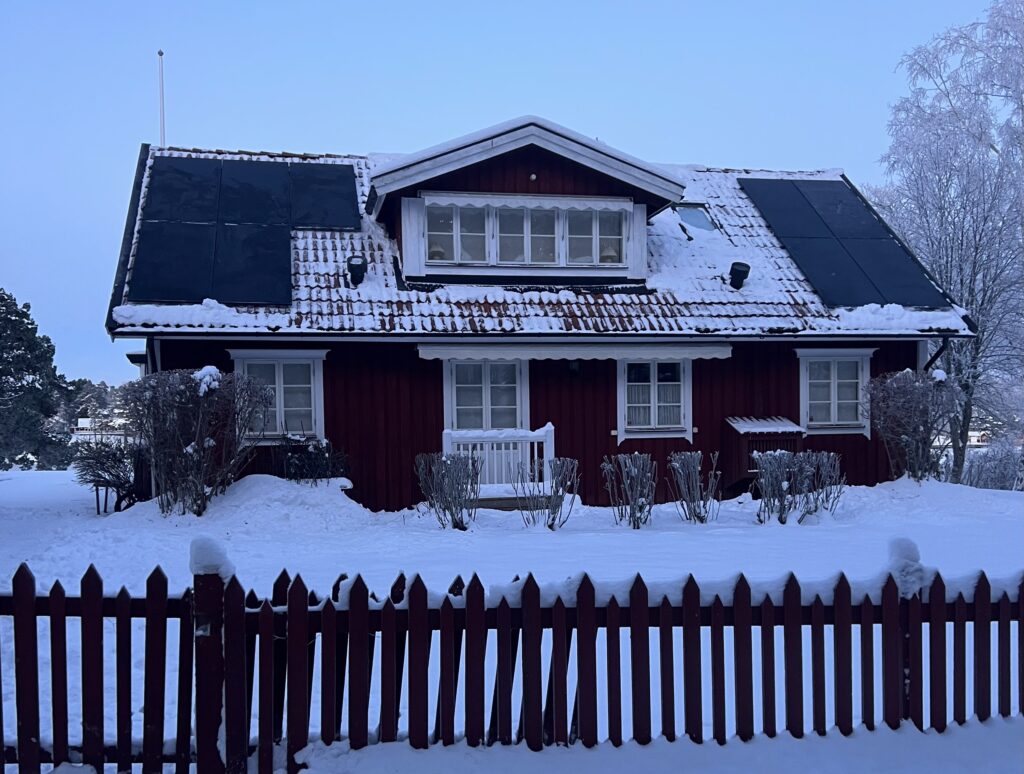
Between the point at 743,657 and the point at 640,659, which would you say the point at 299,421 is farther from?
the point at 743,657

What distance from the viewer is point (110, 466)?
14.6 m

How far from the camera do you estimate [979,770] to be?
158 inches

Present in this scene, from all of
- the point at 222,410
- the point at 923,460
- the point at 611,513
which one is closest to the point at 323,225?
the point at 222,410

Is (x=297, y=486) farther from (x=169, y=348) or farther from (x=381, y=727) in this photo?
(x=381, y=727)

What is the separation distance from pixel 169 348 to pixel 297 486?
3.25 metres

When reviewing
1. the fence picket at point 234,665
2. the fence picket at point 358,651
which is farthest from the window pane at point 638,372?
the fence picket at point 234,665

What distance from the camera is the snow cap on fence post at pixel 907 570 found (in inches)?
165

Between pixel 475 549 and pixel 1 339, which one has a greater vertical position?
pixel 1 339

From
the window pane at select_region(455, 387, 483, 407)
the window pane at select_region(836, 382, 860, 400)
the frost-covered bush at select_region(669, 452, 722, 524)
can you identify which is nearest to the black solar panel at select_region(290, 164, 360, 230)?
the window pane at select_region(455, 387, 483, 407)

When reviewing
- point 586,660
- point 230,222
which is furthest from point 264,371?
point 586,660

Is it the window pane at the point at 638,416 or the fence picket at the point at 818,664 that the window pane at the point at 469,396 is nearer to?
the window pane at the point at 638,416

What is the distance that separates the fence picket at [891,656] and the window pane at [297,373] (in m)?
10.8

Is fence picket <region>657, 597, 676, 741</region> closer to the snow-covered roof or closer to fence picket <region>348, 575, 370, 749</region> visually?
fence picket <region>348, 575, 370, 749</region>

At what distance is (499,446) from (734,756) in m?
9.52
